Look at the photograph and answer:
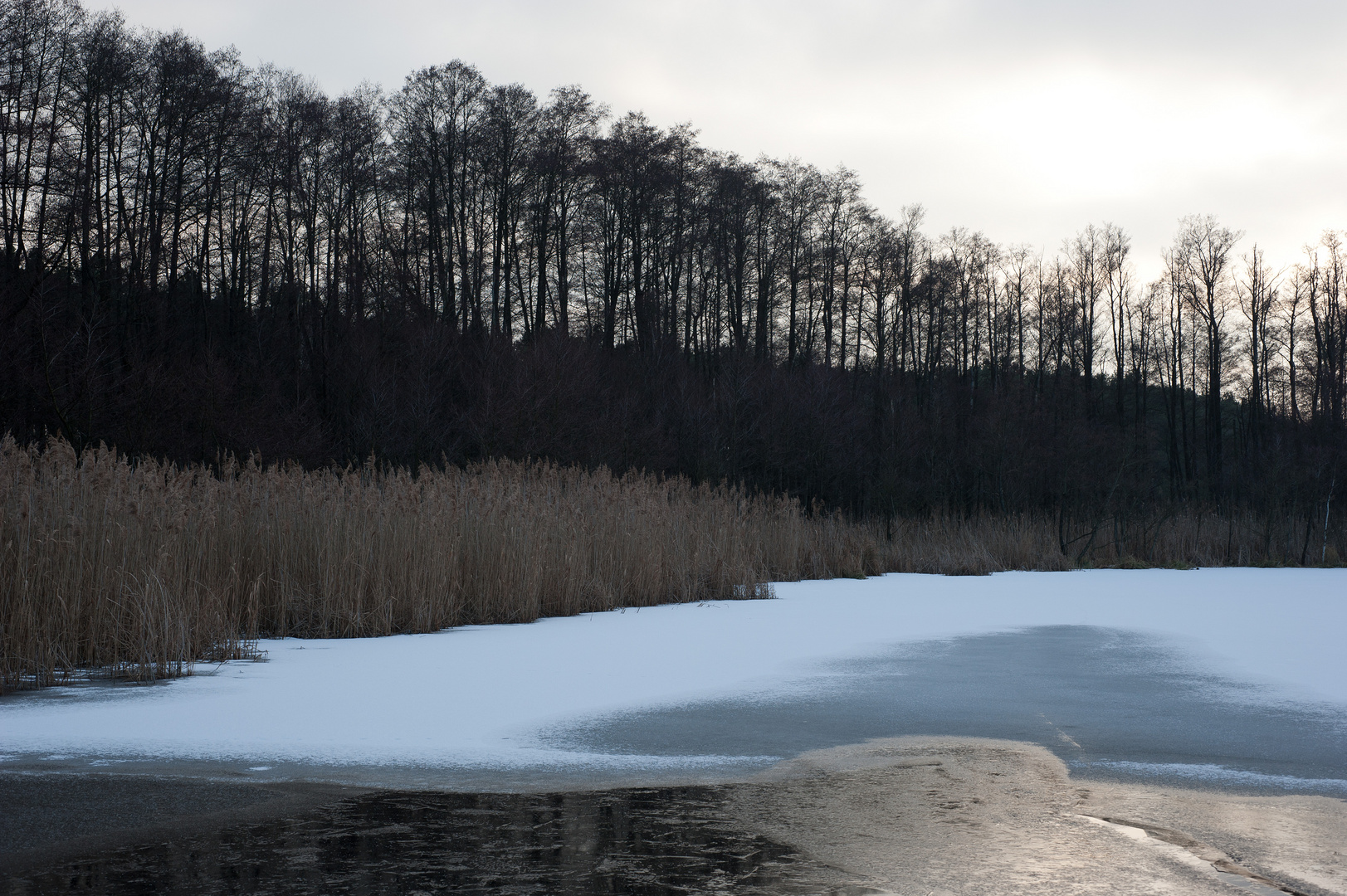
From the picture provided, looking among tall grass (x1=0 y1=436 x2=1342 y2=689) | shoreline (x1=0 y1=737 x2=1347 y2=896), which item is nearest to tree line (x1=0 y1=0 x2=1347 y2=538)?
tall grass (x1=0 y1=436 x2=1342 y2=689)

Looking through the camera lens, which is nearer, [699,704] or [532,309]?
[699,704]

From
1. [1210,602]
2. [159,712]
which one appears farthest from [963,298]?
[159,712]

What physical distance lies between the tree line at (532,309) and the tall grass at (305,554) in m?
8.78

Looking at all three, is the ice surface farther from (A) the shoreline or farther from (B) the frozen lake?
(A) the shoreline

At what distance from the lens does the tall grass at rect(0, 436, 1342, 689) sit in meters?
5.86

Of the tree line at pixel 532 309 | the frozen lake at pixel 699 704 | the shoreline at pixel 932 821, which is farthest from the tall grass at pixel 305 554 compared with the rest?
the tree line at pixel 532 309

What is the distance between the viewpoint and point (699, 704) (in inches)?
203

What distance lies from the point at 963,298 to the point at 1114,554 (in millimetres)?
18542

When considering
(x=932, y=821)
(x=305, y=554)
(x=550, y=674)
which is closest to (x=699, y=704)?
(x=550, y=674)

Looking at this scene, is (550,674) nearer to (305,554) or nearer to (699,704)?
(699,704)

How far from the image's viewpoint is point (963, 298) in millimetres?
37719

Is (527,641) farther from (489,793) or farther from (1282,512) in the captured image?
(1282,512)

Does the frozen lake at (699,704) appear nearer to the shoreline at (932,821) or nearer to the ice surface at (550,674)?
the ice surface at (550,674)

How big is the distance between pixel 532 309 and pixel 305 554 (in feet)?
78.3
